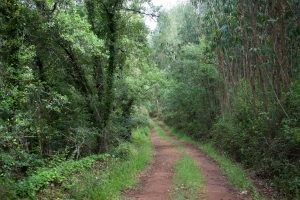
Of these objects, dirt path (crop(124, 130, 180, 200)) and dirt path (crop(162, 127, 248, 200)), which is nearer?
dirt path (crop(162, 127, 248, 200))

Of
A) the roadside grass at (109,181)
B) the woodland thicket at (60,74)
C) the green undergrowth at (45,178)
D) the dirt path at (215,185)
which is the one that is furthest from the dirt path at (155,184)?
the woodland thicket at (60,74)

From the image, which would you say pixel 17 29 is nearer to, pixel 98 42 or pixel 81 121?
pixel 98 42

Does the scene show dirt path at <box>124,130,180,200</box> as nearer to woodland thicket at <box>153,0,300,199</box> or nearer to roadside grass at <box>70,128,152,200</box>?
roadside grass at <box>70,128,152,200</box>

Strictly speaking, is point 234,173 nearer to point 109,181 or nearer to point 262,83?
point 262,83

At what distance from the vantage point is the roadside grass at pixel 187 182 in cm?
1014

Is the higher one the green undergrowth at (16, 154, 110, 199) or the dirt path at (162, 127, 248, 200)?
the green undergrowth at (16, 154, 110, 199)

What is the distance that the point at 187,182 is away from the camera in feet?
39.2

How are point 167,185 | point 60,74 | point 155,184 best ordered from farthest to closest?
1. point 60,74
2. point 155,184
3. point 167,185

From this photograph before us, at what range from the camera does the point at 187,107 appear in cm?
3144

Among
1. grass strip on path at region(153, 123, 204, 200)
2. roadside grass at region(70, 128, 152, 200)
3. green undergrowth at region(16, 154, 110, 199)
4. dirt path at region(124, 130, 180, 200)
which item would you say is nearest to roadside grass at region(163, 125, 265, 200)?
grass strip on path at region(153, 123, 204, 200)

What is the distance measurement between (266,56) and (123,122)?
1167 cm

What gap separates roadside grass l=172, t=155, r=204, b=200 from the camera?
10.1 metres

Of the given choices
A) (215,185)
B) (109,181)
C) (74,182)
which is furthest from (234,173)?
(74,182)

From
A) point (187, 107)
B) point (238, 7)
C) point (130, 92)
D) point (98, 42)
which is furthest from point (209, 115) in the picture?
point (98, 42)
